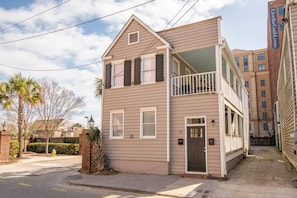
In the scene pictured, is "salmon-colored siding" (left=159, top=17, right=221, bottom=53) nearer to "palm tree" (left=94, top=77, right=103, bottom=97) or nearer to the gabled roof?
the gabled roof

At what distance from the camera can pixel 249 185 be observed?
909cm

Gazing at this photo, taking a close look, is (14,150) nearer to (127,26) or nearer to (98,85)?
(98,85)

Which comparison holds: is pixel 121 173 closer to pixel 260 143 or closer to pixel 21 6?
pixel 21 6

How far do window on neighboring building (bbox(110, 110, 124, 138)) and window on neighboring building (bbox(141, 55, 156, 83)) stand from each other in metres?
2.11

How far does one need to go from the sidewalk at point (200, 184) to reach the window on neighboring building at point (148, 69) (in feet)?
15.3

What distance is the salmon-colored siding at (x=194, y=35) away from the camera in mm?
11414

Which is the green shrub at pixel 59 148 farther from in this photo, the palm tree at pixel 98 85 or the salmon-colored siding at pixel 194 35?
the salmon-colored siding at pixel 194 35

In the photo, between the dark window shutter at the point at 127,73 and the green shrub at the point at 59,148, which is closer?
the dark window shutter at the point at 127,73

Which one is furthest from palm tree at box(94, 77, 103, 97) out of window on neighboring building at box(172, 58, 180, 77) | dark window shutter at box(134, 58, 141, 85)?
window on neighboring building at box(172, 58, 180, 77)

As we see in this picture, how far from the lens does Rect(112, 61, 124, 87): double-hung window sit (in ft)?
44.6

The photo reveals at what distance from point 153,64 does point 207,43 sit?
2828 millimetres

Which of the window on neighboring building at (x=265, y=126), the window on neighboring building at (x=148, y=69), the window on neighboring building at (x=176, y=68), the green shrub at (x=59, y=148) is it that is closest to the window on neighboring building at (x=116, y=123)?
the window on neighboring building at (x=148, y=69)

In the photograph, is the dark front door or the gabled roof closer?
the dark front door

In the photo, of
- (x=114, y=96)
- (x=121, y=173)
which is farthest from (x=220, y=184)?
(x=114, y=96)
